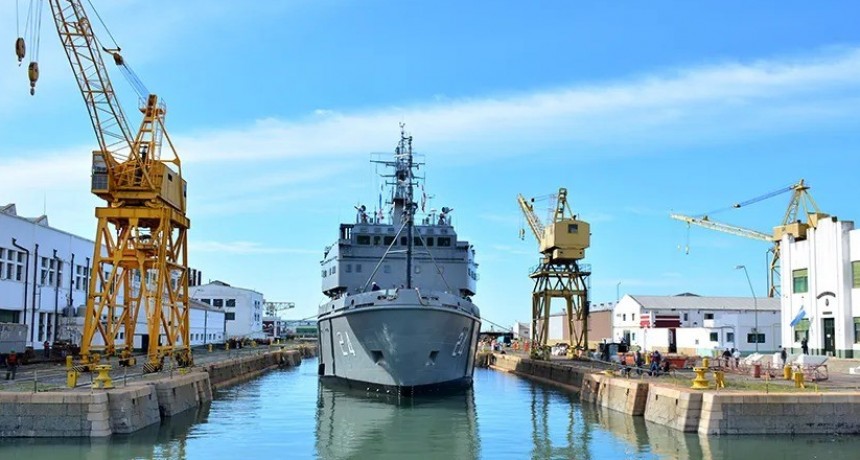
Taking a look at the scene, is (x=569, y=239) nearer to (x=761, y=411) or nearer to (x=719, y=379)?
(x=719, y=379)

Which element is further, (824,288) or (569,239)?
(569,239)

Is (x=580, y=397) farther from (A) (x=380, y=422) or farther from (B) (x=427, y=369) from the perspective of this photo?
(A) (x=380, y=422)

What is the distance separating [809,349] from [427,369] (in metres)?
26.2

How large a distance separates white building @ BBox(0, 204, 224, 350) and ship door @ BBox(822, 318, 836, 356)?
142 feet

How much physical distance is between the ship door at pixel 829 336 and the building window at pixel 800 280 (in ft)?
8.88

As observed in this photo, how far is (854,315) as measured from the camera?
150 ft

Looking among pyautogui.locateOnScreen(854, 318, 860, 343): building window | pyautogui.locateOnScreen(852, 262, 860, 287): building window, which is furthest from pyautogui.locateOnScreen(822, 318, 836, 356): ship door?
pyautogui.locateOnScreen(852, 262, 860, 287): building window

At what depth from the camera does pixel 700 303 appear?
80375mm

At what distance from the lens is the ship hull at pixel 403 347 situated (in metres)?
34.1

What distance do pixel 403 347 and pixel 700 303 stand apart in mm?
53384

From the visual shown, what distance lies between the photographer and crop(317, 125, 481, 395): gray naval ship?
113 ft

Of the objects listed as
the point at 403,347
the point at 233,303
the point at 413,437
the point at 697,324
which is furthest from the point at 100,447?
the point at 233,303

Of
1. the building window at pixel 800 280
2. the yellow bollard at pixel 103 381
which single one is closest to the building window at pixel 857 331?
the building window at pixel 800 280

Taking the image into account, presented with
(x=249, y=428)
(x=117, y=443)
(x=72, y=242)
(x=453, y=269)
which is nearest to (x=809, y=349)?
(x=453, y=269)
